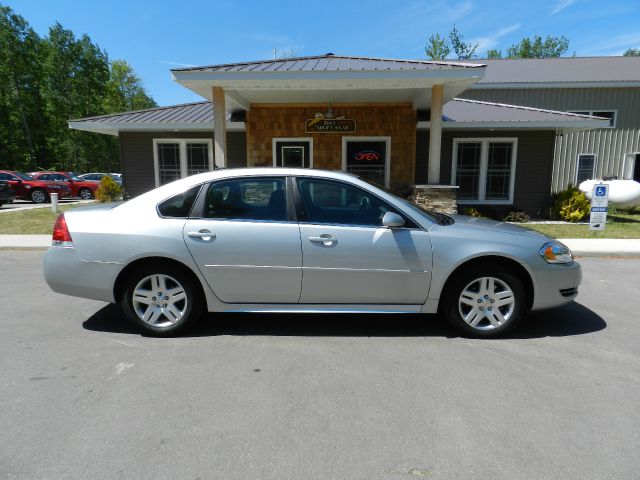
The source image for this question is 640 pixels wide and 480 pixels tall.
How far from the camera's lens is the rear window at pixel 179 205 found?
4000 mm

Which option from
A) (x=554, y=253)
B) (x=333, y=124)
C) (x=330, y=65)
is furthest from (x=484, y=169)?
(x=554, y=253)

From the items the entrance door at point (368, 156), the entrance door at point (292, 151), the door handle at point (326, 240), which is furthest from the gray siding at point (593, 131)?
the door handle at point (326, 240)

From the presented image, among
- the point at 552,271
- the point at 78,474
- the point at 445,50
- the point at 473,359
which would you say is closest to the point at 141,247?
the point at 78,474

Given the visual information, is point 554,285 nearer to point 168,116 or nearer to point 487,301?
point 487,301

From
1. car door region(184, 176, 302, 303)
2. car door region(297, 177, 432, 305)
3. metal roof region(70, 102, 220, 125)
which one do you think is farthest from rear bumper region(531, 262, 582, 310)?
metal roof region(70, 102, 220, 125)

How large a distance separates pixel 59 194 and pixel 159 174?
10.1 metres

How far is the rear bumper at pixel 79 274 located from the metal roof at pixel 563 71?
17737mm

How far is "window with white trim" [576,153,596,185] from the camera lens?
18594 mm

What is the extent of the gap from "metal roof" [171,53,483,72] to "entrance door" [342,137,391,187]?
3120mm

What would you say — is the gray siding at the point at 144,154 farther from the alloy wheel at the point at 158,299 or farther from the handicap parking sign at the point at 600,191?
the alloy wheel at the point at 158,299

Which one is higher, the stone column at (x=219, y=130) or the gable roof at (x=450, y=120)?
the gable roof at (x=450, y=120)

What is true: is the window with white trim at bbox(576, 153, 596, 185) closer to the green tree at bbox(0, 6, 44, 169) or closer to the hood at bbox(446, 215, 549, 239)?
the hood at bbox(446, 215, 549, 239)

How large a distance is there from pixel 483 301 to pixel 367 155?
31.8ft

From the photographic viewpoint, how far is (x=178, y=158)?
14.1m
